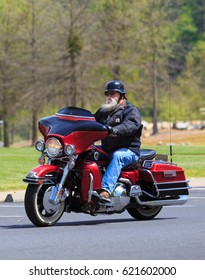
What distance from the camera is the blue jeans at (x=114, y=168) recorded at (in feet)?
45.7

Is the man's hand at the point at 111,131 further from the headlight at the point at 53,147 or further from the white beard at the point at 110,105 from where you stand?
the headlight at the point at 53,147

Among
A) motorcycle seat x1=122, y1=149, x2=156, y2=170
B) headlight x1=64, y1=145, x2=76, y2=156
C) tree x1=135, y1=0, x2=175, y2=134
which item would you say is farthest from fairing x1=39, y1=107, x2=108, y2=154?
tree x1=135, y1=0, x2=175, y2=134

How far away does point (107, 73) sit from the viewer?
191 ft

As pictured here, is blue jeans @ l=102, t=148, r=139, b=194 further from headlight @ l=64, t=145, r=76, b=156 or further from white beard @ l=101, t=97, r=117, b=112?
headlight @ l=64, t=145, r=76, b=156

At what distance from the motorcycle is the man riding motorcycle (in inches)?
4.8

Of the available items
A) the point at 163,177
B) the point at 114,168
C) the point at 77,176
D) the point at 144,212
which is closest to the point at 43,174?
the point at 77,176

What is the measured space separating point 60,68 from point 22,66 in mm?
1953

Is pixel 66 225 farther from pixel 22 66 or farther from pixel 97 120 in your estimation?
pixel 22 66

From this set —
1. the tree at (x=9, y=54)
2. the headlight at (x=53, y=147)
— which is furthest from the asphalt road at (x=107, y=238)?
the tree at (x=9, y=54)

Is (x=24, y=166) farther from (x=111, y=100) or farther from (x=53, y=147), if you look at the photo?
(x=53, y=147)

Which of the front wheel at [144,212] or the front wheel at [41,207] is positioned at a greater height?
the front wheel at [41,207]

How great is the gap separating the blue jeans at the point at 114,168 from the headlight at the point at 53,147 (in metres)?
0.87

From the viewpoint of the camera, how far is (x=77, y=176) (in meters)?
13.8

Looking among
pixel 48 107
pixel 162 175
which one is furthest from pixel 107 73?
pixel 162 175
